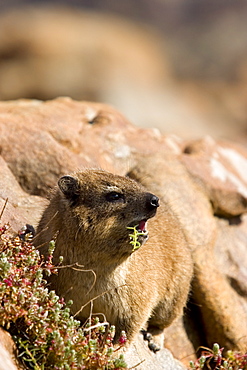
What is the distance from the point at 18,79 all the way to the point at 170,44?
24928mm

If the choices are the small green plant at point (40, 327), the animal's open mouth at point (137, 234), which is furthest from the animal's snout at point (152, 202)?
the small green plant at point (40, 327)

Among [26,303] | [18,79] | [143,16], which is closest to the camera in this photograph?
[26,303]

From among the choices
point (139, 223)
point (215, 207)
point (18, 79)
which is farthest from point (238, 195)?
point (18, 79)

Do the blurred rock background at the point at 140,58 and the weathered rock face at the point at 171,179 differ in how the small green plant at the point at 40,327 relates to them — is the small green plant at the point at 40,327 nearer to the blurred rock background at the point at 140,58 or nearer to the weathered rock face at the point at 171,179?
the weathered rock face at the point at 171,179

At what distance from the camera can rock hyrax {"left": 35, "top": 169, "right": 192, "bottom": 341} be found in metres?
6.63

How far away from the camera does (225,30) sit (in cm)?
5188

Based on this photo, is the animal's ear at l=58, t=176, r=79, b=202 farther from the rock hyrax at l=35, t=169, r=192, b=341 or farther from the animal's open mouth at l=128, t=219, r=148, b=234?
the animal's open mouth at l=128, t=219, r=148, b=234

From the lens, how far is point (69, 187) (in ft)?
22.6

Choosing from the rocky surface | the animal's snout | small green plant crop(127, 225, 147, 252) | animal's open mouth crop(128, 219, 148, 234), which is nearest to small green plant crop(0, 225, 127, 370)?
the rocky surface

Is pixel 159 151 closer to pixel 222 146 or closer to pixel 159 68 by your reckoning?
pixel 222 146

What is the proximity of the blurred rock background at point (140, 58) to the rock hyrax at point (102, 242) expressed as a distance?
20.3 meters

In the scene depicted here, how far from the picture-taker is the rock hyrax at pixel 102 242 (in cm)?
663

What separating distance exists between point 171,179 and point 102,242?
3752mm

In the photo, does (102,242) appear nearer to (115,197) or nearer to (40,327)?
(115,197)
